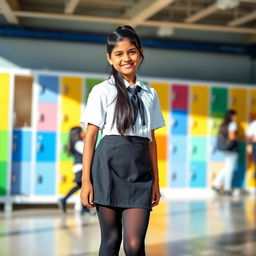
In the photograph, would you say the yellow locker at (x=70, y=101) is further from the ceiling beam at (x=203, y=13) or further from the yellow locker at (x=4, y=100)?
the ceiling beam at (x=203, y=13)

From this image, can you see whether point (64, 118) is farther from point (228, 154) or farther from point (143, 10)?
point (228, 154)

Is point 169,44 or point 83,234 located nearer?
point 83,234

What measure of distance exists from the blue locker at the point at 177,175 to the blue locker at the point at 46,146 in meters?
1.89

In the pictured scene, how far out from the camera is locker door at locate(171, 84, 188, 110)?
27.0ft

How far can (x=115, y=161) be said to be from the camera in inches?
94.2

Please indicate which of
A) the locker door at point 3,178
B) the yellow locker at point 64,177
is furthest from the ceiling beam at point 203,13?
the locker door at point 3,178

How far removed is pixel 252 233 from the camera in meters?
5.41

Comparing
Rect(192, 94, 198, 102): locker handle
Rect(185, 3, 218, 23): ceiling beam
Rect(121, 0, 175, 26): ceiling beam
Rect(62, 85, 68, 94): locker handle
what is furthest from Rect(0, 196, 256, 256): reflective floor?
Rect(185, 3, 218, 23): ceiling beam

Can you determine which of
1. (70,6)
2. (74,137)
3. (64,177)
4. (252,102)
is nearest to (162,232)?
(74,137)

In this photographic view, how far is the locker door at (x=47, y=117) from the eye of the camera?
7.43 meters

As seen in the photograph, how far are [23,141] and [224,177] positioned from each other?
3.17 meters

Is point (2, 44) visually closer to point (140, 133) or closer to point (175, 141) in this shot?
point (175, 141)

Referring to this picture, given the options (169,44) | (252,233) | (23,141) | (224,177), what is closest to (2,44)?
(23,141)

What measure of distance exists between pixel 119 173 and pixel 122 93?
1.18 ft
